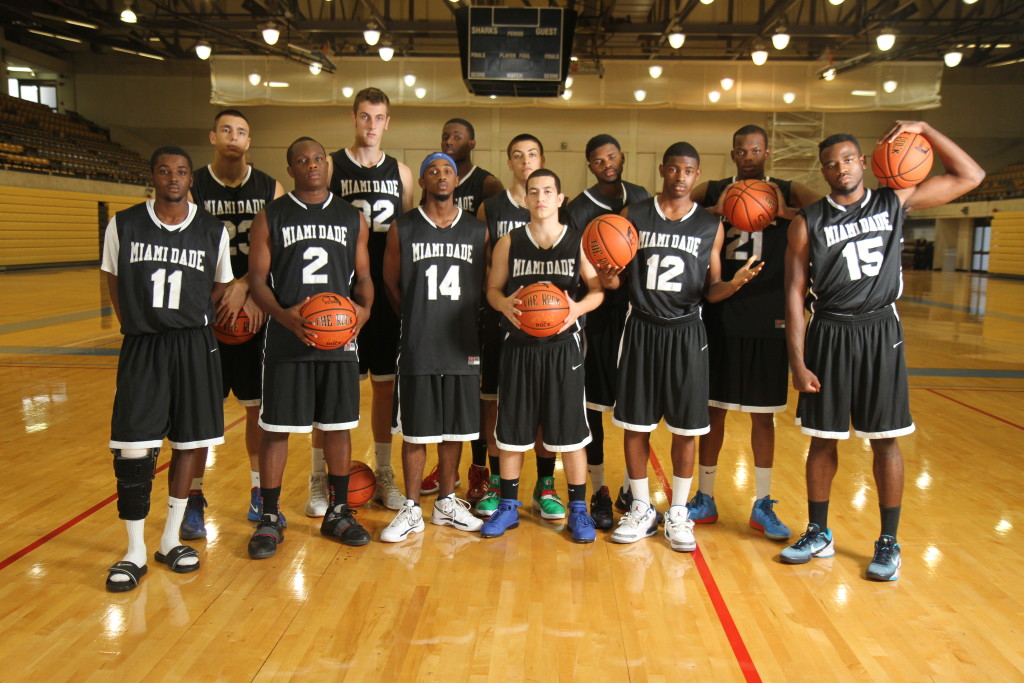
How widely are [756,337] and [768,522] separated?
0.90 m

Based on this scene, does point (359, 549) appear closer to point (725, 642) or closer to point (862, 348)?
point (725, 642)

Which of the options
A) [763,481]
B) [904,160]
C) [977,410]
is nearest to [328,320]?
[763,481]

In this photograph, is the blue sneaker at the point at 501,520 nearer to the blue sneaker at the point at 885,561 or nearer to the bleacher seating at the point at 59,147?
the blue sneaker at the point at 885,561

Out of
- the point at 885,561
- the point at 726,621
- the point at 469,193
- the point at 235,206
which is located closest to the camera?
the point at 726,621

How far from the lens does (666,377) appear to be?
371cm

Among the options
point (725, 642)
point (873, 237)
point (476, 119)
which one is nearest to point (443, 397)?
point (725, 642)

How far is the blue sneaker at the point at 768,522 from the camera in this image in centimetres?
381

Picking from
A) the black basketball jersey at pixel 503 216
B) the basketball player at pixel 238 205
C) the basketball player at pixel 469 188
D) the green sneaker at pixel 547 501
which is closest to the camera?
the basketball player at pixel 238 205

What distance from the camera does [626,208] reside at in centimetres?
389

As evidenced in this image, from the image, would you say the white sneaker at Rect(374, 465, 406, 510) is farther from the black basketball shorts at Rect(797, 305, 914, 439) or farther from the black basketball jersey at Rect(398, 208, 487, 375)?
the black basketball shorts at Rect(797, 305, 914, 439)

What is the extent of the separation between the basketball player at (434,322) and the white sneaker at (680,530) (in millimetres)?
1015

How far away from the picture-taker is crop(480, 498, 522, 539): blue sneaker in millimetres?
3814

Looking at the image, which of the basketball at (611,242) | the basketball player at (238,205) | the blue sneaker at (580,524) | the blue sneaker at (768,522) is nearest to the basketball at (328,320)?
the basketball player at (238,205)

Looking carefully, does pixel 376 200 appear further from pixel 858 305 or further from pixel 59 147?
pixel 59 147
